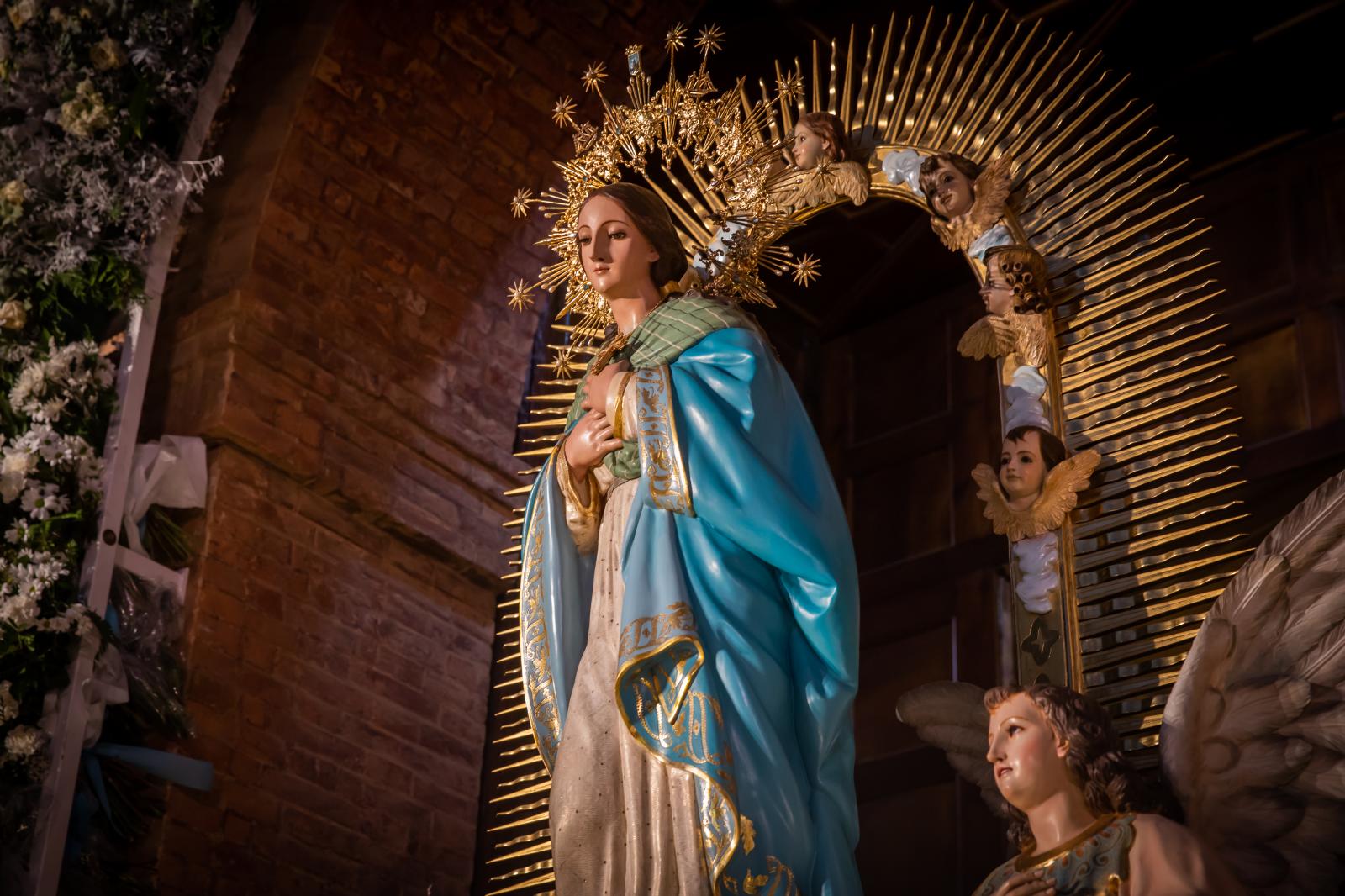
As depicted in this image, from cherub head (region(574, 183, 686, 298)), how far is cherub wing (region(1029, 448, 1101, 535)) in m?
0.85

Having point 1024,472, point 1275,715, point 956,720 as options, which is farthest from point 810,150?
point 1275,715

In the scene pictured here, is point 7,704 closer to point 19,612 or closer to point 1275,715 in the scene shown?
point 19,612

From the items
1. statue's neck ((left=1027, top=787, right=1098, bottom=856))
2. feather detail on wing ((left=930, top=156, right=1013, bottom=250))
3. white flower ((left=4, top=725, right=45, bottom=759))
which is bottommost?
statue's neck ((left=1027, top=787, right=1098, bottom=856))

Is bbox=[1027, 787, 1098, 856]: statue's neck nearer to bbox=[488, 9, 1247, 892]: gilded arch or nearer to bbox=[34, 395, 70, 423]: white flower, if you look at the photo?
bbox=[488, 9, 1247, 892]: gilded arch

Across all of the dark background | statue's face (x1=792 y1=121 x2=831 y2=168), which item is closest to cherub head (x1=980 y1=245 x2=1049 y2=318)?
statue's face (x1=792 y1=121 x2=831 y2=168)

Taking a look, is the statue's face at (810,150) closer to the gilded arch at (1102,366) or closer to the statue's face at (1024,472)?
the gilded arch at (1102,366)

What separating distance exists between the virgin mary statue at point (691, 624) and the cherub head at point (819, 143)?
0.65m

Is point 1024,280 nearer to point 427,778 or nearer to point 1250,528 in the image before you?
point 1250,528

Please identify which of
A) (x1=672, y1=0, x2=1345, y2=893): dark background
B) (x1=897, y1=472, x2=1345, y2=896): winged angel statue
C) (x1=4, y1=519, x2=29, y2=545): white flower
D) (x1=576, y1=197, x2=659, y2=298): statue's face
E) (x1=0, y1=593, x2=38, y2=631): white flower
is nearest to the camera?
(x1=897, y1=472, x2=1345, y2=896): winged angel statue

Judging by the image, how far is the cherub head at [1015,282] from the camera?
3.99 meters

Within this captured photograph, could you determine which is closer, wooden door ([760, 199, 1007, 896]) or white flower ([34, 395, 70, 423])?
white flower ([34, 395, 70, 423])

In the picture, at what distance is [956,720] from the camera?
3.65 m

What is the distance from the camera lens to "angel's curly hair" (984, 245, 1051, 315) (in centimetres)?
399

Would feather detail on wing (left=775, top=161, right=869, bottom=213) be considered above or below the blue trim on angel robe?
above
